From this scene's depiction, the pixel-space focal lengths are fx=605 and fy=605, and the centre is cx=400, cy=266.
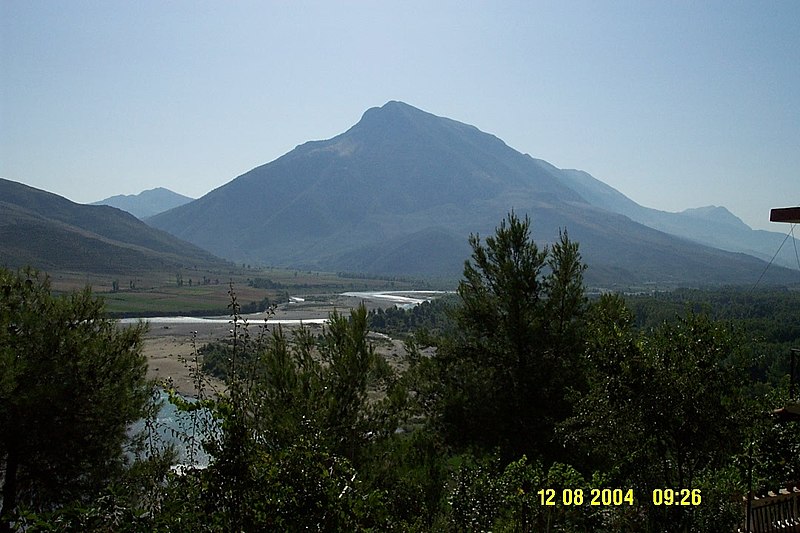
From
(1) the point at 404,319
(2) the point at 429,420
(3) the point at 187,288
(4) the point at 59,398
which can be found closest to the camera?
(4) the point at 59,398

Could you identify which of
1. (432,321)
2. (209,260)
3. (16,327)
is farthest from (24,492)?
(209,260)

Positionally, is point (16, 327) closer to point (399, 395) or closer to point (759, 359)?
point (399, 395)

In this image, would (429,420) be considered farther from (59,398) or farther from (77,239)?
(77,239)
